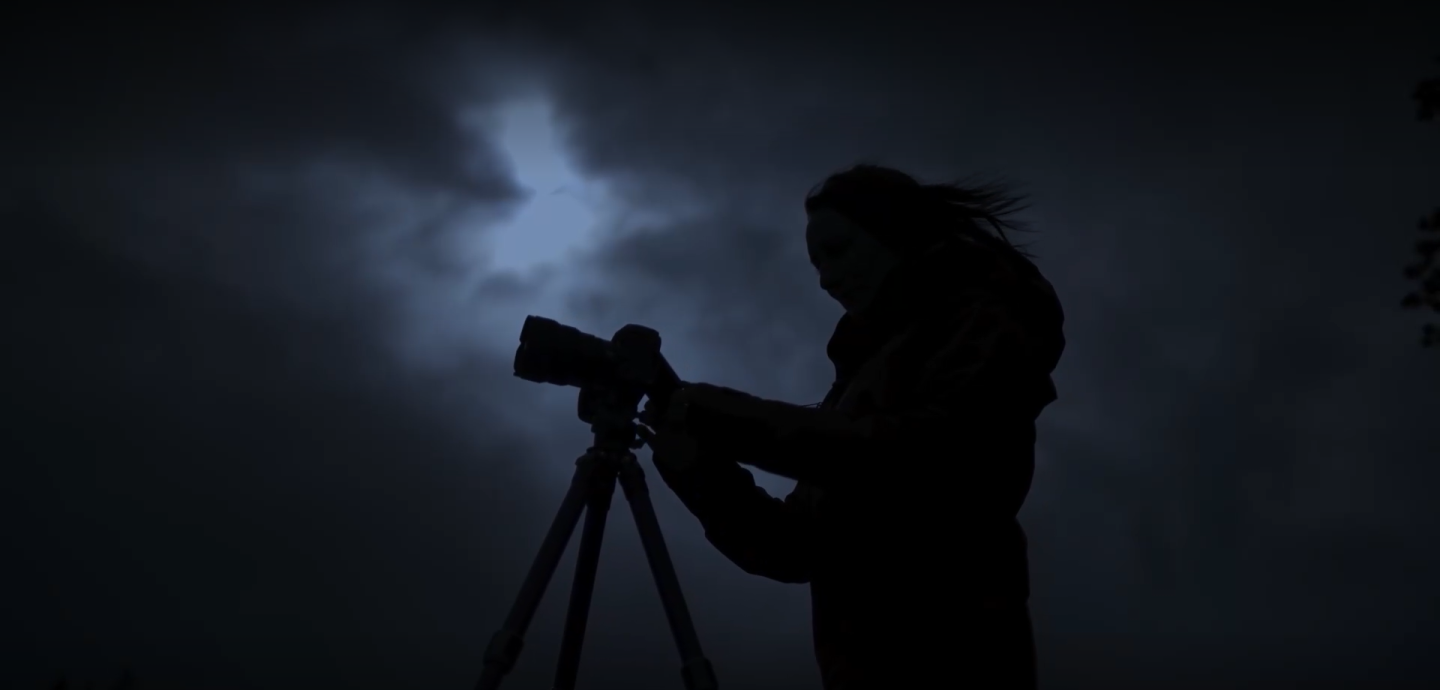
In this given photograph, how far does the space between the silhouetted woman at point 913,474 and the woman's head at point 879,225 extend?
2.1 inches

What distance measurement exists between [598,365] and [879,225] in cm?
143

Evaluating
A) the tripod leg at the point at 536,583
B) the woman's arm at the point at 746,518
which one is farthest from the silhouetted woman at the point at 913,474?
the tripod leg at the point at 536,583

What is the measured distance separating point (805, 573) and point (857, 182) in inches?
70.6

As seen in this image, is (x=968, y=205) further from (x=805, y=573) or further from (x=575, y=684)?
(x=575, y=684)

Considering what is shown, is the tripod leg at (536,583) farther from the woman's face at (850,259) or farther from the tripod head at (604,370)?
the woman's face at (850,259)

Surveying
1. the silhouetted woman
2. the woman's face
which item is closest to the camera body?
the silhouetted woman

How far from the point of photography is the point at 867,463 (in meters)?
2.87

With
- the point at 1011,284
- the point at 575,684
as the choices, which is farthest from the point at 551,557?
the point at 1011,284

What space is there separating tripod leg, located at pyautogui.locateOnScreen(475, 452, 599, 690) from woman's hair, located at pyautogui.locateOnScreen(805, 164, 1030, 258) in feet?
5.34

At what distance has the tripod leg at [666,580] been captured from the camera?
2895 mm

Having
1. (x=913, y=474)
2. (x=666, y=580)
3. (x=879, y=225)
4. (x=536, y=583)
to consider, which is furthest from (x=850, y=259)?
(x=536, y=583)

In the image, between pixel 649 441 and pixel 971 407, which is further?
pixel 649 441

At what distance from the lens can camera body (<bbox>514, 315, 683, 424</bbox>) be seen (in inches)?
130

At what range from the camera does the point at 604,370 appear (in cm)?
341
